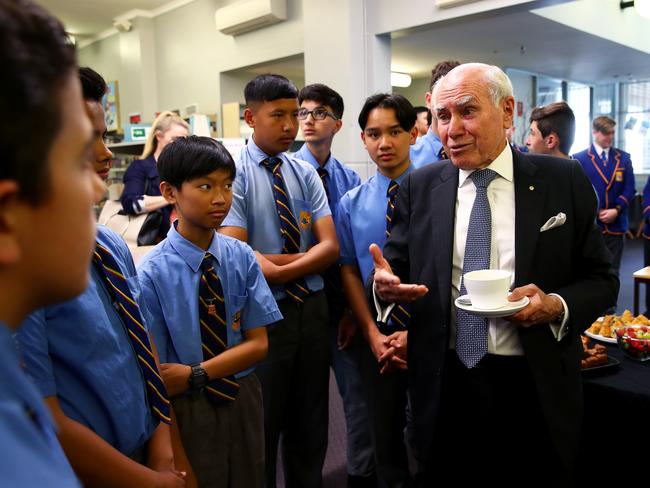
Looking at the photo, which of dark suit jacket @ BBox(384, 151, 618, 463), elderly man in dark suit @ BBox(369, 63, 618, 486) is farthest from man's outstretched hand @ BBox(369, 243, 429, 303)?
dark suit jacket @ BBox(384, 151, 618, 463)

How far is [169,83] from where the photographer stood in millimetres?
7969

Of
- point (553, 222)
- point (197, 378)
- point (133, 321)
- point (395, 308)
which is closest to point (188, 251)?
point (197, 378)

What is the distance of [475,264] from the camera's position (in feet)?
4.92

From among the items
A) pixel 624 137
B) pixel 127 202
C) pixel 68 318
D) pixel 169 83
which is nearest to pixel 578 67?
pixel 624 137

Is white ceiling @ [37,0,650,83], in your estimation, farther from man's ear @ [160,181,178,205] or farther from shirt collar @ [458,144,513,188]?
man's ear @ [160,181,178,205]

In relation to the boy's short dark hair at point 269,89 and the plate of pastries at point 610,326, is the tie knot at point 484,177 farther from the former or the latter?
the plate of pastries at point 610,326

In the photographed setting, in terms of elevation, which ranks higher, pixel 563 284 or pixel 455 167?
pixel 455 167

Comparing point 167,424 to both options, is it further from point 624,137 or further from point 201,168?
point 624,137

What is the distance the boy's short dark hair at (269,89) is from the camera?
A: 2.16 m

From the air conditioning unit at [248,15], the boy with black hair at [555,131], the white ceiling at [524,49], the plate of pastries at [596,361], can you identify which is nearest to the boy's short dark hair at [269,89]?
the plate of pastries at [596,361]

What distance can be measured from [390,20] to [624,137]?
30.4 ft

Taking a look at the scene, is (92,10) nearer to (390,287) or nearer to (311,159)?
(311,159)

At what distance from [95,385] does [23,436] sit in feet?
2.03

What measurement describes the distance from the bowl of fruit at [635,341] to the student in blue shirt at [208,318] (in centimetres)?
145
